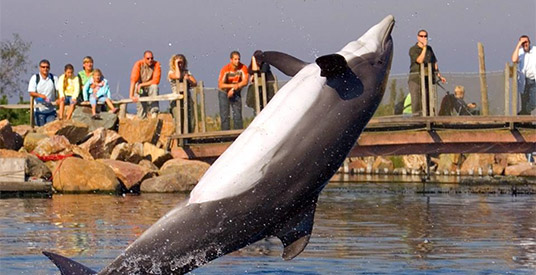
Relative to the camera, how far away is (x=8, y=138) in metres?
27.0

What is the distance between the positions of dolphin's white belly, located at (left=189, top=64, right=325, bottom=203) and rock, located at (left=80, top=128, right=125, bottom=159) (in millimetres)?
19143

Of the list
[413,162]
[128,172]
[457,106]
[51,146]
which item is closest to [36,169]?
[128,172]

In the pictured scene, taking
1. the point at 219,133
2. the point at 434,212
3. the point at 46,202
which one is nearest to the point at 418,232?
the point at 434,212

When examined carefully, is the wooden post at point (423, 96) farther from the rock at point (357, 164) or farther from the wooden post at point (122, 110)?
the rock at point (357, 164)

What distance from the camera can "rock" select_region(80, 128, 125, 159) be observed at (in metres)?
27.6

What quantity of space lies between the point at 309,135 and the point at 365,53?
963 millimetres

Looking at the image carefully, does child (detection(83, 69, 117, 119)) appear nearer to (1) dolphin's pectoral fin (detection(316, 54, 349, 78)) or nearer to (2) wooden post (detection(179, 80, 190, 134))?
(2) wooden post (detection(179, 80, 190, 134))

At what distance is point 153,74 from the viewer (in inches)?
1105

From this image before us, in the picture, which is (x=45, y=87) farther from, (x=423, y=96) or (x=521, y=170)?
(x=521, y=170)

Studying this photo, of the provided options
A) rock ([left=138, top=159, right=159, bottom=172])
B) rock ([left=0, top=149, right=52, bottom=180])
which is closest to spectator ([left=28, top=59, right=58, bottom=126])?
rock ([left=138, top=159, right=159, bottom=172])

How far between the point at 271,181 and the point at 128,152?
63.4 feet

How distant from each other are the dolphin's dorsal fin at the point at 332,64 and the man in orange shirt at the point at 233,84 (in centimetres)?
1703

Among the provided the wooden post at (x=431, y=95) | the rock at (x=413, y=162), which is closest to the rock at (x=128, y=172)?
the wooden post at (x=431, y=95)

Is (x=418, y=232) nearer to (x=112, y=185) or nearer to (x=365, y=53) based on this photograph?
(x=365, y=53)
